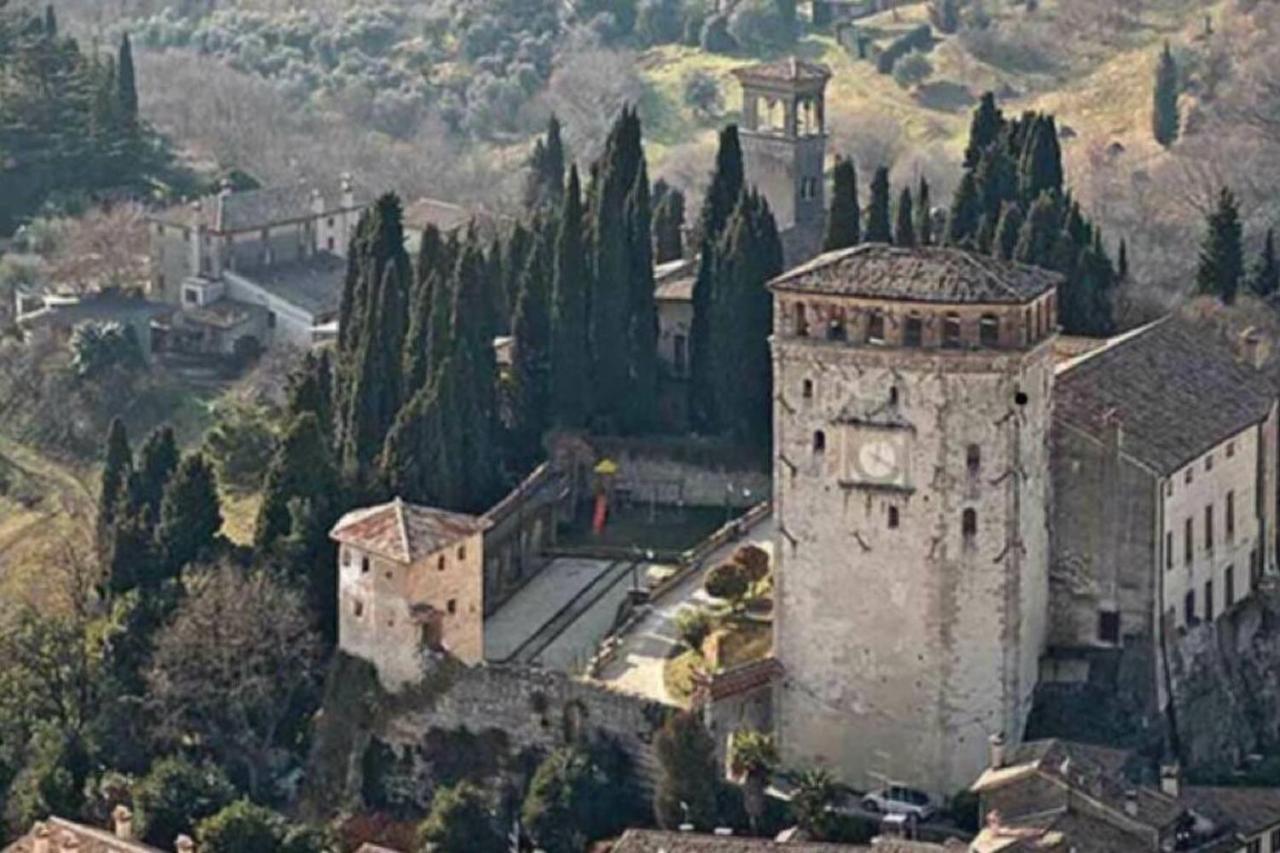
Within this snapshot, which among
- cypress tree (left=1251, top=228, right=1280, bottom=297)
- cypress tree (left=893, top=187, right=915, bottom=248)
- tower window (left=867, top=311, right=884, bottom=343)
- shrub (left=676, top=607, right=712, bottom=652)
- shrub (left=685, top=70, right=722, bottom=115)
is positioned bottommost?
shrub (left=685, top=70, right=722, bottom=115)

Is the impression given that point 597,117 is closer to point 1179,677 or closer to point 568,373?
point 568,373

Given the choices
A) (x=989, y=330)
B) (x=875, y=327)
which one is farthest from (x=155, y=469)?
(x=989, y=330)

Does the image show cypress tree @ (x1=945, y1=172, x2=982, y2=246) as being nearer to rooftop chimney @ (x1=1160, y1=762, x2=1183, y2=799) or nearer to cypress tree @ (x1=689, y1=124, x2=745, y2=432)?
cypress tree @ (x1=689, y1=124, x2=745, y2=432)

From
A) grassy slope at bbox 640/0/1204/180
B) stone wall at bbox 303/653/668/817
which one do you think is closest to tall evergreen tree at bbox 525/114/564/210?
grassy slope at bbox 640/0/1204/180

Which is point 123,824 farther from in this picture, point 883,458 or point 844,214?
point 844,214

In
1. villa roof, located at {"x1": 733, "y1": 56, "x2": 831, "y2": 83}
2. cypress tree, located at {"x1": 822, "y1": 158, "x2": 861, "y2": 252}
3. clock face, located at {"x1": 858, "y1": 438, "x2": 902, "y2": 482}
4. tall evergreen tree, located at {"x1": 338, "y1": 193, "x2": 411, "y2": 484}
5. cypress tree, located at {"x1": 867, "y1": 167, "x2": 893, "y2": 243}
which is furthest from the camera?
villa roof, located at {"x1": 733, "y1": 56, "x2": 831, "y2": 83}

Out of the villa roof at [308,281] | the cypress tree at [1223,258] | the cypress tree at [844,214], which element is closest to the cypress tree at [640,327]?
the cypress tree at [844,214]

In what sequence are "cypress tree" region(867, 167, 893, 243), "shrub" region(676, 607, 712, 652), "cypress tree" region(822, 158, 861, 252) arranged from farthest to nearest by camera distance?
"cypress tree" region(867, 167, 893, 243) < "cypress tree" region(822, 158, 861, 252) < "shrub" region(676, 607, 712, 652)
